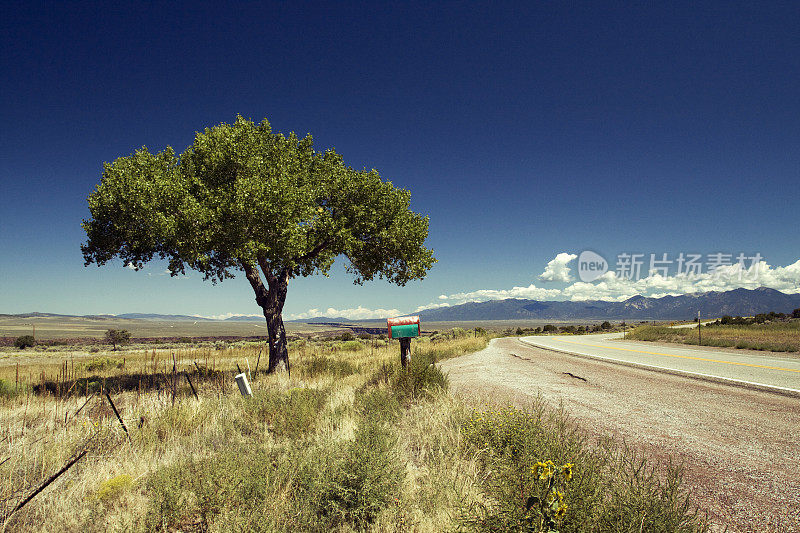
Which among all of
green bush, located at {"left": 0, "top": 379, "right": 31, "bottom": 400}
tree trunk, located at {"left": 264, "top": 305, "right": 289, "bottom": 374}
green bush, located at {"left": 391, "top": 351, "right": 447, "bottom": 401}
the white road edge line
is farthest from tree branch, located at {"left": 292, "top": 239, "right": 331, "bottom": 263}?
the white road edge line

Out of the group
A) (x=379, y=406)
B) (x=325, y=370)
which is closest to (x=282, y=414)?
(x=379, y=406)

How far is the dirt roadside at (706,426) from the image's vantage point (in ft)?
12.2

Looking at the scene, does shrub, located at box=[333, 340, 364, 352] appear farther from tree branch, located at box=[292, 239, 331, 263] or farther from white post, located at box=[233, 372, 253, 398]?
white post, located at box=[233, 372, 253, 398]

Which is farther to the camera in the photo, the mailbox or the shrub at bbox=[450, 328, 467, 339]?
the shrub at bbox=[450, 328, 467, 339]

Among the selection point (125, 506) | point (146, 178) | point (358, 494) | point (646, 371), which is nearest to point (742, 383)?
point (646, 371)

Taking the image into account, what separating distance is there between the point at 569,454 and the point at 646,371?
37.6 feet

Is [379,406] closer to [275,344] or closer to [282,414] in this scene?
[282,414]

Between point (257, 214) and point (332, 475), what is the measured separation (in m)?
8.67

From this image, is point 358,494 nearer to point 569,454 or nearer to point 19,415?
point 569,454

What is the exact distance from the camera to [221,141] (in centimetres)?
1212

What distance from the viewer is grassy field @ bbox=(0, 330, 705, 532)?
9.43 feet

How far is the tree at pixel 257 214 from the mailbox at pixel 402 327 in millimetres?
3413

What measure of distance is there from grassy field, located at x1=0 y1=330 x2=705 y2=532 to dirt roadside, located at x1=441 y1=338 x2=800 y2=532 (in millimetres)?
475

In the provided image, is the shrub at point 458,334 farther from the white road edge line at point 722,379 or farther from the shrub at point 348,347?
the white road edge line at point 722,379
